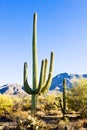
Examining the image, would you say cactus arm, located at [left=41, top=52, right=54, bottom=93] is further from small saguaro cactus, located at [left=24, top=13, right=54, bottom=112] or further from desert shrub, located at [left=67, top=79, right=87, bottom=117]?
desert shrub, located at [left=67, top=79, right=87, bottom=117]

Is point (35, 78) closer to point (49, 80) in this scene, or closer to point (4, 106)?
point (49, 80)

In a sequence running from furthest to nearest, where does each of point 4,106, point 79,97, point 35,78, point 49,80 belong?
point 4,106, point 79,97, point 49,80, point 35,78

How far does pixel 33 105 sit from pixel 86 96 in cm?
797

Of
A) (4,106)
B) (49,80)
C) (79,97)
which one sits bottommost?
(4,106)

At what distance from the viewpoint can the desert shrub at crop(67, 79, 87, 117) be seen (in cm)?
2661

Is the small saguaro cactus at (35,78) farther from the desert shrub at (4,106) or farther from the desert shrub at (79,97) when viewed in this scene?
the desert shrub at (4,106)

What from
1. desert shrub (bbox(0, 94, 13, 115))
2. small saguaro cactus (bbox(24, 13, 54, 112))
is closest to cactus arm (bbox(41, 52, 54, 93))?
small saguaro cactus (bbox(24, 13, 54, 112))

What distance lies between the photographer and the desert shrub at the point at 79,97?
26.6 m

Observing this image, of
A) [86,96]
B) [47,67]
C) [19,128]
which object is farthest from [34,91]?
[86,96]

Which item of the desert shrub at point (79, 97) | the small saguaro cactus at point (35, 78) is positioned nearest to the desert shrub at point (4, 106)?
the desert shrub at point (79, 97)

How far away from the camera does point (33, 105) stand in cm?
1973

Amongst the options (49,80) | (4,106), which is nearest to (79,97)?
(49,80)

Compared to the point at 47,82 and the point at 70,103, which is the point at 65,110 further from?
the point at 47,82

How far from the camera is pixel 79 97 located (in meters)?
27.0
